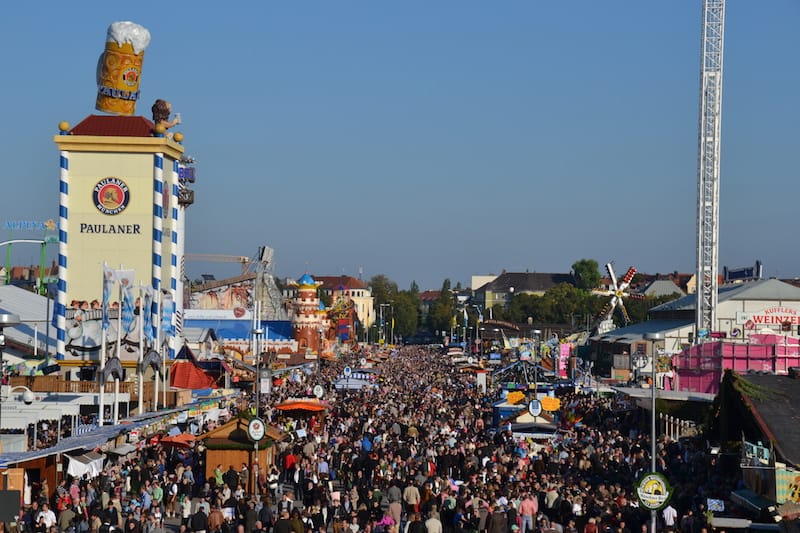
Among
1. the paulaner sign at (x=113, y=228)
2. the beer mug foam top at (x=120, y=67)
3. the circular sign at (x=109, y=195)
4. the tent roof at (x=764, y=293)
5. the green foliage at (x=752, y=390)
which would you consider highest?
the beer mug foam top at (x=120, y=67)

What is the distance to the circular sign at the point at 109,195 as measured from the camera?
60.2m

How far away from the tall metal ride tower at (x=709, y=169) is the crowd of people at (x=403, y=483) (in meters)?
29.2

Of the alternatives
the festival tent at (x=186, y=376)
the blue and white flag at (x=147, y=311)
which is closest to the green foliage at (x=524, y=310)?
the festival tent at (x=186, y=376)

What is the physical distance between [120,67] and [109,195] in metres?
6.41

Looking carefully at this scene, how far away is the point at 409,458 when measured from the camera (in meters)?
32.8

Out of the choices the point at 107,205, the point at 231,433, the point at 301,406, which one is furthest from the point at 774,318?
the point at 231,433

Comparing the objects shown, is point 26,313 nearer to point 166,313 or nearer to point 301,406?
point 166,313

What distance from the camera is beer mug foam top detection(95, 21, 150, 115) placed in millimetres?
61781

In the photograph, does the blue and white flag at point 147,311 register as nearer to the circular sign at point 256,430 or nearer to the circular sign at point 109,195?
the circular sign at point 109,195

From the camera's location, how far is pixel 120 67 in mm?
62500

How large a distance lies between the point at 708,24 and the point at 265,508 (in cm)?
5497

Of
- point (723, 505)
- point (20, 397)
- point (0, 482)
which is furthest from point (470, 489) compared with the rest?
point (20, 397)

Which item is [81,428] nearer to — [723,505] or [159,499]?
[159,499]

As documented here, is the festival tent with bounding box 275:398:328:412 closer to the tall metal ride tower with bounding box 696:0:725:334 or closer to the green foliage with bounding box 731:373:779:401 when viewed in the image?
the green foliage with bounding box 731:373:779:401
